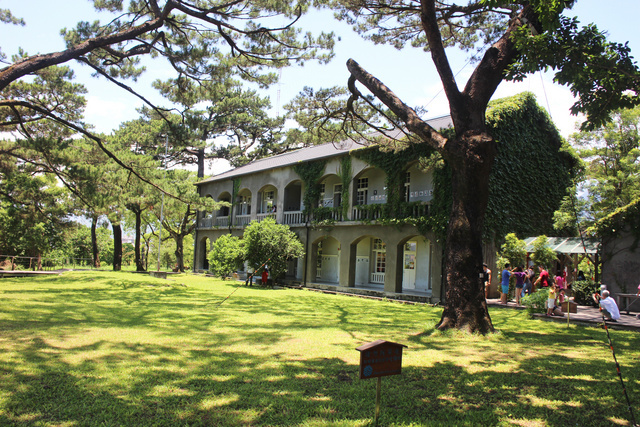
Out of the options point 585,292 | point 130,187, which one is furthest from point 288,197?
point 585,292

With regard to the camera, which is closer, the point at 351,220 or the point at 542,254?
the point at 542,254

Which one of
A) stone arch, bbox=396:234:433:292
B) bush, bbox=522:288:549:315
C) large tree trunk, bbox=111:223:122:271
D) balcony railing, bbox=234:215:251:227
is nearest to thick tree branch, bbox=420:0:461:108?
bush, bbox=522:288:549:315

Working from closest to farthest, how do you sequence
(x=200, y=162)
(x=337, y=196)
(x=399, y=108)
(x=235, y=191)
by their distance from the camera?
1. (x=399, y=108)
2. (x=337, y=196)
3. (x=235, y=191)
4. (x=200, y=162)

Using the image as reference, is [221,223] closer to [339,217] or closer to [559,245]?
[339,217]

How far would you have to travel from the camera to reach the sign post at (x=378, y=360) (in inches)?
Result: 149

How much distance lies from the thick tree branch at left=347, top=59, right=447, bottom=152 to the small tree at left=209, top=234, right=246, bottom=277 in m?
12.8

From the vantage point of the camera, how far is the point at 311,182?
22391 mm

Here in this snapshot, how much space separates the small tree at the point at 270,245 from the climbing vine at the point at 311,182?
1.88m

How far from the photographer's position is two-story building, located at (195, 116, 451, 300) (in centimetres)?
1814

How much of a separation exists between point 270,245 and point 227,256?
111 inches

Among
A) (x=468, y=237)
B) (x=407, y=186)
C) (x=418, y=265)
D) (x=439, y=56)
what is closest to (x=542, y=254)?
(x=418, y=265)

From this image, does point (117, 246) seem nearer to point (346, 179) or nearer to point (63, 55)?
point (346, 179)

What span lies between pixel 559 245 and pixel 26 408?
17.2 meters

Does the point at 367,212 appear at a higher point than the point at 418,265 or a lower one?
higher
